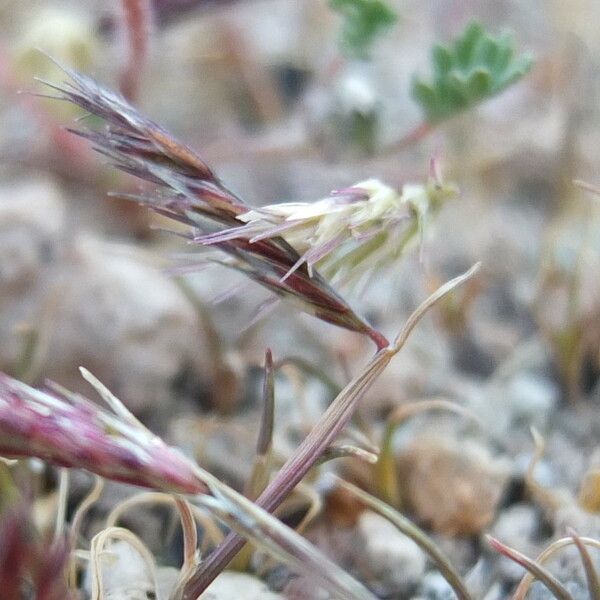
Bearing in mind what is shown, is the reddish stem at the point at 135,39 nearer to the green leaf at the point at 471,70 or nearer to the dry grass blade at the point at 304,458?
the green leaf at the point at 471,70

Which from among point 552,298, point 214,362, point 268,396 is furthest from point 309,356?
point 268,396

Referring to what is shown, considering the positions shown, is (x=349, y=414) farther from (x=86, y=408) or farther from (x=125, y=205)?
(x=125, y=205)

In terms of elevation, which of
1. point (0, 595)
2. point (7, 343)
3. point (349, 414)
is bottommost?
point (7, 343)

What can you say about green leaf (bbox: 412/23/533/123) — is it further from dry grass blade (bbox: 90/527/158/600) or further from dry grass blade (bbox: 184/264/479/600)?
dry grass blade (bbox: 90/527/158/600)

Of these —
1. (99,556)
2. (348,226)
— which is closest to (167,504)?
(99,556)

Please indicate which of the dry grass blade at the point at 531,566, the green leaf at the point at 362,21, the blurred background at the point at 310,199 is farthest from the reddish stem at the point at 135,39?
the dry grass blade at the point at 531,566

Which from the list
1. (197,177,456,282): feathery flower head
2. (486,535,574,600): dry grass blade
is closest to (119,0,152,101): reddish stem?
(197,177,456,282): feathery flower head
